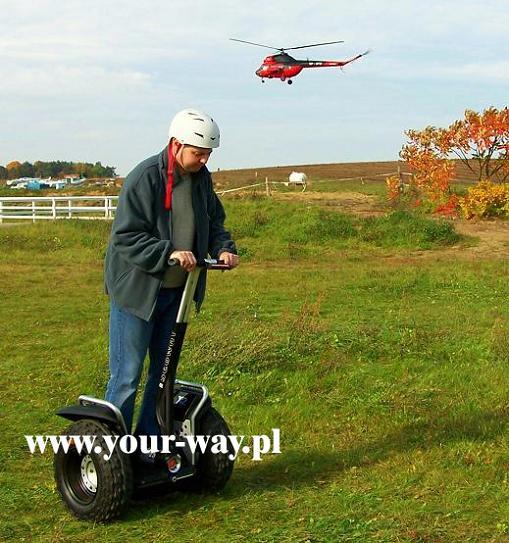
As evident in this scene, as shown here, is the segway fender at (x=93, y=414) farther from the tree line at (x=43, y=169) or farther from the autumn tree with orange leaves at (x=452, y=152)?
the tree line at (x=43, y=169)

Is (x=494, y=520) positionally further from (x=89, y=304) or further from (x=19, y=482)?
(x=89, y=304)

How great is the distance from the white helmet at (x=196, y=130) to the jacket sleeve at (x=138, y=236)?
0.36 m

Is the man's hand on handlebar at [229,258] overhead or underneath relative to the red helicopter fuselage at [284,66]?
underneath

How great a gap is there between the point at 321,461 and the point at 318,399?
4.19 ft

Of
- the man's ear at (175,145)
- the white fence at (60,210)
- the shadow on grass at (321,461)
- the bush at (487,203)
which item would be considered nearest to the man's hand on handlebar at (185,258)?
the man's ear at (175,145)

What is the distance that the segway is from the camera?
4.64 meters

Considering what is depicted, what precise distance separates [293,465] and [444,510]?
116 cm

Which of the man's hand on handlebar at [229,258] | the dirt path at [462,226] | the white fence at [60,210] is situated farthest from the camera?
the white fence at [60,210]

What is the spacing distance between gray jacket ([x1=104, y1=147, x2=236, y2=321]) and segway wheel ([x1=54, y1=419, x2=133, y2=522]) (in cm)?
70

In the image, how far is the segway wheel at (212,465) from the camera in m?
5.00

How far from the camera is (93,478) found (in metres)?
4.82

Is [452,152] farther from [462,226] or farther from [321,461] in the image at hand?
[321,461]

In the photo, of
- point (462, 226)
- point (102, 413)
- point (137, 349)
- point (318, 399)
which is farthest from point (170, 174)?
point (462, 226)

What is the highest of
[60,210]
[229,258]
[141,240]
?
[141,240]
